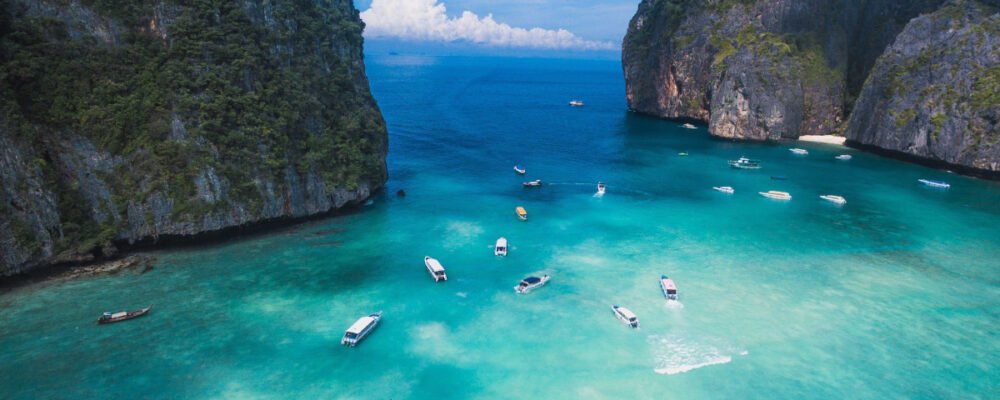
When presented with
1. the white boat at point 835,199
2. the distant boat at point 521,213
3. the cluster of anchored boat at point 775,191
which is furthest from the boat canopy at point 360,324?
the white boat at point 835,199

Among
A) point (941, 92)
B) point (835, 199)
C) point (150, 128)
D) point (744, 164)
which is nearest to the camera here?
point (150, 128)

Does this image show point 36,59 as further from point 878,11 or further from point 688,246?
point 878,11

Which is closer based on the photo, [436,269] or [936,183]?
[436,269]

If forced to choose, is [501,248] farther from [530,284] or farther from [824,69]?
[824,69]

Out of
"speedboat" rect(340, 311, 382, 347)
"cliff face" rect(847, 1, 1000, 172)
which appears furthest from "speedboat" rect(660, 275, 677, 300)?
"cliff face" rect(847, 1, 1000, 172)

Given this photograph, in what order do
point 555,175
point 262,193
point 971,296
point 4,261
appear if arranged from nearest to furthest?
point 4,261 < point 971,296 < point 262,193 < point 555,175

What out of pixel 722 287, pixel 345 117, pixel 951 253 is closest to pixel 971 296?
pixel 951 253

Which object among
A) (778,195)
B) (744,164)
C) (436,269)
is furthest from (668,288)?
(744,164)
